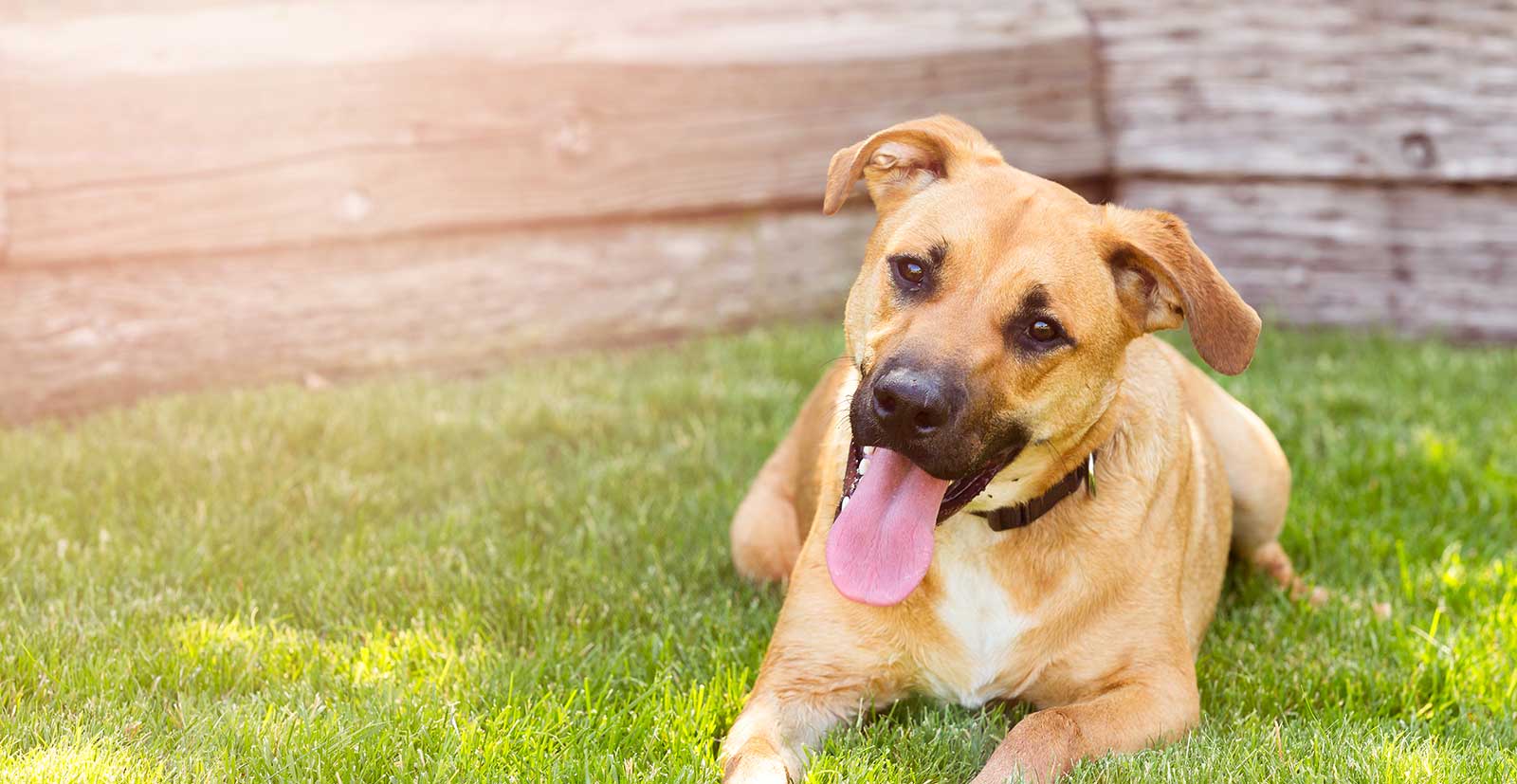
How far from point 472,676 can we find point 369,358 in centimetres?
322

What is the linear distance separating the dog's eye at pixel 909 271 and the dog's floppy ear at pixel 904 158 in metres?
0.31

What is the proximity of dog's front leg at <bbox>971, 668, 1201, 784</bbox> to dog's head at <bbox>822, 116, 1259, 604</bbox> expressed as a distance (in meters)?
0.44

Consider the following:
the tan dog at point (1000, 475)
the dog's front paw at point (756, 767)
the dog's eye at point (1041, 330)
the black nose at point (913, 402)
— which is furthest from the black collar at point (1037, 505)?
the dog's front paw at point (756, 767)

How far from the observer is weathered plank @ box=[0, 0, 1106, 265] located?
573cm

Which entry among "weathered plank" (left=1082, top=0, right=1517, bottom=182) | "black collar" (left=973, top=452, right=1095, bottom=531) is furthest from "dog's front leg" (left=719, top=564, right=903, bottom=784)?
"weathered plank" (left=1082, top=0, right=1517, bottom=182)

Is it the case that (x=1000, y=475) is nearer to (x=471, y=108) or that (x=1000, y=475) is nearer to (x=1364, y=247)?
(x=471, y=108)

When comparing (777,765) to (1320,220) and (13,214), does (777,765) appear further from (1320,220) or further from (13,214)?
(1320,220)

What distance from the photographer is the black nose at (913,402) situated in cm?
306

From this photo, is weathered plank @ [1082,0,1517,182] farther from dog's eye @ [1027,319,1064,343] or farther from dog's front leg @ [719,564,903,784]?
dog's front leg @ [719,564,903,784]

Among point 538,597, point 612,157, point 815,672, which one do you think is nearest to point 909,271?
point 815,672

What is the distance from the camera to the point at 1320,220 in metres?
7.74

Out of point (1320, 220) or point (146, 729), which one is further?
point (1320, 220)

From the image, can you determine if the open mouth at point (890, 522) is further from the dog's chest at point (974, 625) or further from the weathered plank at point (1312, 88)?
the weathered plank at point (1312, 88)

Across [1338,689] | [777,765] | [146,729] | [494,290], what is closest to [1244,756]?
[1338,689]
